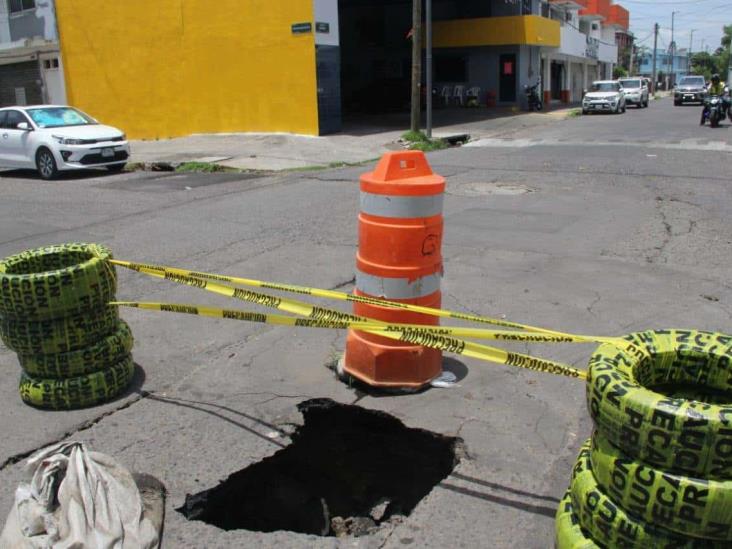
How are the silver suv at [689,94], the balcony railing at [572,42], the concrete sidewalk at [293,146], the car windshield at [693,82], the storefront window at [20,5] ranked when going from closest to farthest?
the concrete sidewalk at [293,146], the storefront window at [20,5], the silver suv at [689,94], the balcony railing at [572,42], the car windshield at [693,82]

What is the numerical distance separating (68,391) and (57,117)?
14232 millimetres

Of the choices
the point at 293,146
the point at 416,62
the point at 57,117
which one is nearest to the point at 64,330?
the point at 57,117

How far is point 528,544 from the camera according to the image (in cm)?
307

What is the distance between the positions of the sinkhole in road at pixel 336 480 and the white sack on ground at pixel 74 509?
1.16ft

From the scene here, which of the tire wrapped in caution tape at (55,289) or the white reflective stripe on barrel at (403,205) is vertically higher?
the white reflective stripe on barrel at (403,205)

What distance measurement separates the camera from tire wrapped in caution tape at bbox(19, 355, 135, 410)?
4.36 meters

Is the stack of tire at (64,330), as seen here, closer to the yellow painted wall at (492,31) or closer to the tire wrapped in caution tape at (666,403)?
the tire wrapped in caution tape at (666,403)

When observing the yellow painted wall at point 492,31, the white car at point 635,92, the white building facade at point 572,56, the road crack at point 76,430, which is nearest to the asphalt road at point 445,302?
the road crack at point 76,430

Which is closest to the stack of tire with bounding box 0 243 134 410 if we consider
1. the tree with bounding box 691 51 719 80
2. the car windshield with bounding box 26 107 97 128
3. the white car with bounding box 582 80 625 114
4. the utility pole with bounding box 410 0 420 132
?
the car windshield with bounding box 26 107 97 128

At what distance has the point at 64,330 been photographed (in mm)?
4258

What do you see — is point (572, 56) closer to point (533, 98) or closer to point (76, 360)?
point (533, 98)

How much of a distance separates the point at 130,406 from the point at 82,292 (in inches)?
32.1

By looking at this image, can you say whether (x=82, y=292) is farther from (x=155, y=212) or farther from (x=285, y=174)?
(x=285, y=174)

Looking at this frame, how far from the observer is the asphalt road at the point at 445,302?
3.59 metres
